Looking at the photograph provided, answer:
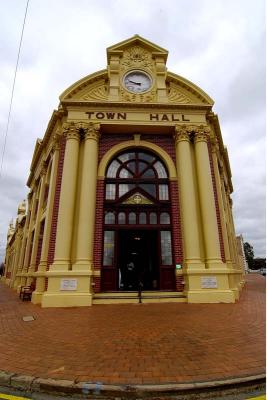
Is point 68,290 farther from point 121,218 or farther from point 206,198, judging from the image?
point 206,198

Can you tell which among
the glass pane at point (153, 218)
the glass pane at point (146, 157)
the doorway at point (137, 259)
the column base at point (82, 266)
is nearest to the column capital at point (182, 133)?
the glass pane at point (146, 157)

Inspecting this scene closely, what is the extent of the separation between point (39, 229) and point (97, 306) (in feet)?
24.3

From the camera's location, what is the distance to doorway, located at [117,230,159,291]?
43.4 ft

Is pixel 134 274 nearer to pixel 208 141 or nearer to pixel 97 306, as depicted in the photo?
pixel 97 306

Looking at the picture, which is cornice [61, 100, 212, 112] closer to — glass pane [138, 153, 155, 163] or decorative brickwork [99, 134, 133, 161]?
decorative brickwork [99, 134, 133, 161]

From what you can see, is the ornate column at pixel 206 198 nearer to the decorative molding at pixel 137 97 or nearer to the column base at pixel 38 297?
the decorative molding at pixel 137 97

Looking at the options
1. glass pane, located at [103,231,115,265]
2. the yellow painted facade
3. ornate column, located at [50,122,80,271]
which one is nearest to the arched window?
the yellow painted facade

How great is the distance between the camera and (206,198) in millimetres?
11648

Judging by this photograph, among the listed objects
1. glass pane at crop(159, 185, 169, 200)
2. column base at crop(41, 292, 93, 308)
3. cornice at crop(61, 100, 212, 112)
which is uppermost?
cornice at crop(61, 100, 212, 112)

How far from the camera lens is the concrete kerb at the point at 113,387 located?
117 inches

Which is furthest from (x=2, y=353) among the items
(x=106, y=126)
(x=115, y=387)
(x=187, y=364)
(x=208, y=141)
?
(x=208, y=141)

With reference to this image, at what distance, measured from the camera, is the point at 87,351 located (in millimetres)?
4309

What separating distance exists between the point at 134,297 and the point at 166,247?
281 cm

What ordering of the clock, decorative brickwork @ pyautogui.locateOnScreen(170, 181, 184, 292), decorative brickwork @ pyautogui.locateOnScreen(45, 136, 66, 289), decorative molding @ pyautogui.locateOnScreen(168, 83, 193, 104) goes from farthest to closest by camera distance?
1. the clock
2. decorative molding @ pyautogui.locateOnScreen(168, 83, 193, 104)
3. decorative brickwork @ pyautogui.locateOnScreen(45, 136, 66, 289)
4. decorative brickwork @ pyautogui.locateOnScreen(170, 181, 184, 292)
